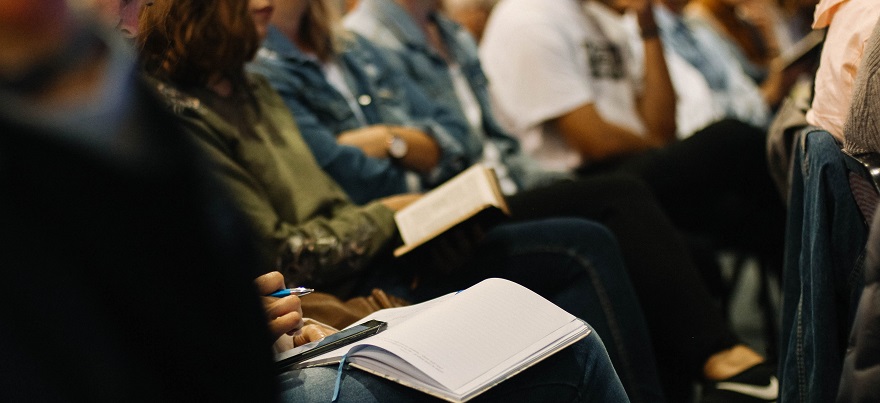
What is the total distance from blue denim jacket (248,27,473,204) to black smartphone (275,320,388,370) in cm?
81

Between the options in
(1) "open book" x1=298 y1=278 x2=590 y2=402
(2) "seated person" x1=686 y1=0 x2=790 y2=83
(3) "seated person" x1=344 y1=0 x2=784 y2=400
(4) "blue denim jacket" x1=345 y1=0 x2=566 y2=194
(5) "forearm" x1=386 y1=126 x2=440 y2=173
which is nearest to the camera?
(1) "open book" x1=298 y1=278 x2=590 y2=402

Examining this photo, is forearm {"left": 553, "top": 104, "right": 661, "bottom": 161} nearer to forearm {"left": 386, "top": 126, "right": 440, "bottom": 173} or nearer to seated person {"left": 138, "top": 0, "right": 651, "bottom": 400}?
forearm {"left": 386, "top": 126, "right": 440, "bottom": 173}

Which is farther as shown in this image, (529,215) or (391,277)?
(529,215)

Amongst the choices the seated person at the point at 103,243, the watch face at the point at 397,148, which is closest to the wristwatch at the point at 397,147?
the watch face at the point at 397,148

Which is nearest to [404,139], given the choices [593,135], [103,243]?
[593,135]

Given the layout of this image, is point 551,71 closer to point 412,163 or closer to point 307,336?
point 412,163

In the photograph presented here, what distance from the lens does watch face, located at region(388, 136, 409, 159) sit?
7.09ft

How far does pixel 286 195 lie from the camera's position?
1.70 meters

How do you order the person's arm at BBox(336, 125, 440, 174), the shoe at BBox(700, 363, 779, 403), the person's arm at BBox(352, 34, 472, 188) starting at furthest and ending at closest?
the person's arm at BBox(352, 34, 472, 188) < the person's arm at BBox(336, 125, 440, 174) < the shoe at BBox(700, 363, 779, 403)

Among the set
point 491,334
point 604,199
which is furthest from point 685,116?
point 491,334

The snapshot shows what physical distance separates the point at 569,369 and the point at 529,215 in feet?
3.31

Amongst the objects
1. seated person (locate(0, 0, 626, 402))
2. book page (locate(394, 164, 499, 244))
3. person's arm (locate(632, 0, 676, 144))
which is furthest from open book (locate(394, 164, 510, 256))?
person's arm (locate(632, 0, 676, 144))

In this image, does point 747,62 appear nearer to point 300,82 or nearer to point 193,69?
point 300,82

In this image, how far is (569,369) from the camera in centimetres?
112
